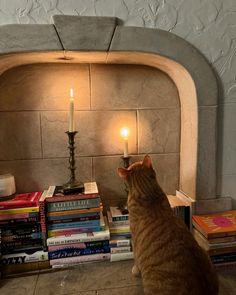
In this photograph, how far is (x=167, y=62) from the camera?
1.14m

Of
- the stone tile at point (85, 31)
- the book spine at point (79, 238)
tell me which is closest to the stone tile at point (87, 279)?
the book spine at point (79, 238)

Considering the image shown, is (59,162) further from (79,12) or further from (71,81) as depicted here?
(79,12)

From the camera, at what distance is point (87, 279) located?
1008 mm

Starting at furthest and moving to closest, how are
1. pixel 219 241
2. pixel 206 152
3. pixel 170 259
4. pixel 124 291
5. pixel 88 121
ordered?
pixel 88 121 < pixel 206 152 < pixel 219 241 < pixel 124 291 < pixel 170 259

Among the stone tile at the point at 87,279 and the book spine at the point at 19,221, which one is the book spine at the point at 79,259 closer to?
the stone tile at the point at 87,279

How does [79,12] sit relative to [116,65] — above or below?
above

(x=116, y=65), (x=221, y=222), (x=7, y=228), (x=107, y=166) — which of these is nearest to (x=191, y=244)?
(x=221, y=222)

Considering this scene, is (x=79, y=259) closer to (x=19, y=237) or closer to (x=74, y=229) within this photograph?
(x=74, y=229)

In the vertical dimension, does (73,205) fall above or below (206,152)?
below

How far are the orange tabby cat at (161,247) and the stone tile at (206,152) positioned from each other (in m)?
0.31

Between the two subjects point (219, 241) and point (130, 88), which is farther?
point (130, 88)

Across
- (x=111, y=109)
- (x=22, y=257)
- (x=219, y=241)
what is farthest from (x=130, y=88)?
(x=22, y=257)

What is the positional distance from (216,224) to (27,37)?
112cm

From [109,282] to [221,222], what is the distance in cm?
55
